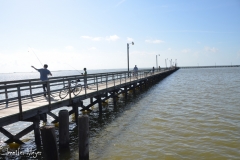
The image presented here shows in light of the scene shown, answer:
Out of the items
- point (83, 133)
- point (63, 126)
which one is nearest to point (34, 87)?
point (63, 126)

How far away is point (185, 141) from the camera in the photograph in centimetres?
871

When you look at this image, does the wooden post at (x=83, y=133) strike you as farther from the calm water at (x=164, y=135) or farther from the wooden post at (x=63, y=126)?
the wooden post at (x=63, y=126)

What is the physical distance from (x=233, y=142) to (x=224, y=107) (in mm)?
7397

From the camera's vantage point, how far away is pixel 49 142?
17.7ft

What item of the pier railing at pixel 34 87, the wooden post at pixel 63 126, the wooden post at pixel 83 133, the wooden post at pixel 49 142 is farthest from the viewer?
the wooden post at pixel 63 126

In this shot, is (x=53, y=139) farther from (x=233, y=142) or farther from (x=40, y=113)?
(x=233, y=142)

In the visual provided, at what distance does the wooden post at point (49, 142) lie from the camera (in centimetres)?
535

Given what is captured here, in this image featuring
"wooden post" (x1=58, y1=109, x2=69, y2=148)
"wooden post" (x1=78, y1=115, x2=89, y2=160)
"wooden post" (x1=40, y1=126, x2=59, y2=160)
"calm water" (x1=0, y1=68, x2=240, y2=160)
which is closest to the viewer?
"wooden post" (x1=40, y1=126, x2=59, y2=160)

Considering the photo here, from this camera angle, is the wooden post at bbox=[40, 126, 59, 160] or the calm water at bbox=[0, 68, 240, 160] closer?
the wooden post at bbox=[40, 126, 59, 160]

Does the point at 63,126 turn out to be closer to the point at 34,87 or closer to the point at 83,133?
the point at 83,133

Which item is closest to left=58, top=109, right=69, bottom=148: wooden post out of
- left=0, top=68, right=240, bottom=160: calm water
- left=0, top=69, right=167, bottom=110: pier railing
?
left=0, top=68, right=240, bottom=160: calm water

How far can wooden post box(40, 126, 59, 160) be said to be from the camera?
5348 mm

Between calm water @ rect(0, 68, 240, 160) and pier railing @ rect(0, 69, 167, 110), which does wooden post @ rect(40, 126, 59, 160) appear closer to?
pier railing @ rect(0, 69, 167, 110)

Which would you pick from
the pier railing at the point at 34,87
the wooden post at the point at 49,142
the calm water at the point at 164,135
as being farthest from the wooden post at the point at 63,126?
the wooden post at the point at 49,142
